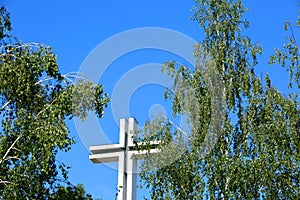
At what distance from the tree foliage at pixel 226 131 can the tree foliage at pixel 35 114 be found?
8.21 ft

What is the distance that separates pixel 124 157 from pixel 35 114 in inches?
91.0

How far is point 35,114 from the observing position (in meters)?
13.9

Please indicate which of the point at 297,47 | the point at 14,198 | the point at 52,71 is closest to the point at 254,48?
the point at 297,47

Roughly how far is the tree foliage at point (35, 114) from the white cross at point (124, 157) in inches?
31.1

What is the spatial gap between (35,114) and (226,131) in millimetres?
4526

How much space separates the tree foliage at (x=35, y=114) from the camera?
42.7ft

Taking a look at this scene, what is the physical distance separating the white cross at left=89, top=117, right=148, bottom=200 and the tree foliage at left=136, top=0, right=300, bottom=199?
496mm

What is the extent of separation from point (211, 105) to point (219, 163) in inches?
66.1

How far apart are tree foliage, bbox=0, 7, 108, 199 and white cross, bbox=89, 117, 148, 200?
31.1 inches

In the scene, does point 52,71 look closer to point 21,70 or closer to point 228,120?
point 21,70

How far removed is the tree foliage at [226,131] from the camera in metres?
15.0

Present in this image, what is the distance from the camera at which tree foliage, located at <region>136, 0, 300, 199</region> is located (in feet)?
49.3

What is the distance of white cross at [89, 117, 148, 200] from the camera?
45.8 ft

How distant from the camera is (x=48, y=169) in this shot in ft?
43.4
